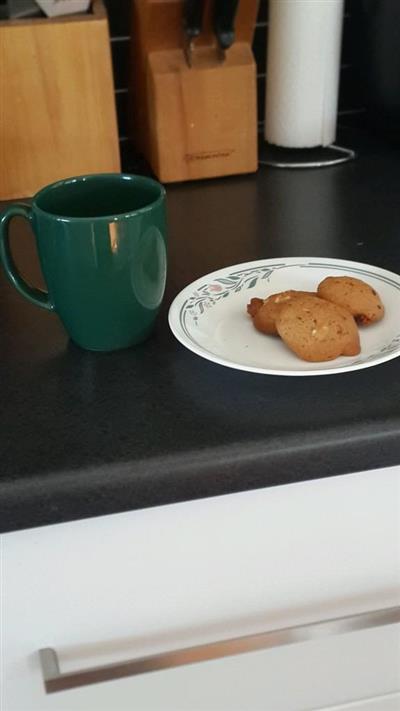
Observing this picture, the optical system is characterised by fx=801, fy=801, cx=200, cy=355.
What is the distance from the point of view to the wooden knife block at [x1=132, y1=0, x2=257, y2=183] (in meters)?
0.93

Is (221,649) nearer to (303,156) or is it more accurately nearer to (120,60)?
(303,156)

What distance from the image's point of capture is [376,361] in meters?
0.56

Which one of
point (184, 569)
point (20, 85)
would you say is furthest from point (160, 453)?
point (20, 85)

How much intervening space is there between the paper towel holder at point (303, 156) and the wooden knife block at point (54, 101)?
8.8 inches

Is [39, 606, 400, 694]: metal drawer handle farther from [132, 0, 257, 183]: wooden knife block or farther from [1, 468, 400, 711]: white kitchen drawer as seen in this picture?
[132, 0, 257, 183]: wooden knife block

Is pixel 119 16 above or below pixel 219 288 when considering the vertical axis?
above

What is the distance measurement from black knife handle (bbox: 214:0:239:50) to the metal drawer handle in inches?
24.4

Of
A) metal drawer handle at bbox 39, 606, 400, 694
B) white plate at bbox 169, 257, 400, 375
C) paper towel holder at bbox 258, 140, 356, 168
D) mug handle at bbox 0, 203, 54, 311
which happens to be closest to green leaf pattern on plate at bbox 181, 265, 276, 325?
white plate at bbox 169, 257, 400, 375

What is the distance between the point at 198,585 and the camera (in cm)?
57

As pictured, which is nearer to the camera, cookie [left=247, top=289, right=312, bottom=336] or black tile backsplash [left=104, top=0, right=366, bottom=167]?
cookie [left=247, top=289, right=312, bottom=336]

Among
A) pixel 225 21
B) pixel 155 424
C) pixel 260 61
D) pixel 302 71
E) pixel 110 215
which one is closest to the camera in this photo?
pixel 155 424

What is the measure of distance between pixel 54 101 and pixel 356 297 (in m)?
0.45

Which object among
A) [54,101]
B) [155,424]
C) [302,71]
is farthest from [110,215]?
[302,71]

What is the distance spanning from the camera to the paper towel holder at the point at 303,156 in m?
1.03
